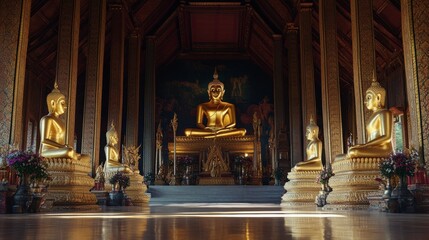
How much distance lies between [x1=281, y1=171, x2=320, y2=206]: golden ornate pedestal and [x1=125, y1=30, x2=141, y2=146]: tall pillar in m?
6.27

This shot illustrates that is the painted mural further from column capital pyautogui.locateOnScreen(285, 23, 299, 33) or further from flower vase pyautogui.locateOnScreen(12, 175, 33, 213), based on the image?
flower vase pyautogui.locateOnScreen(12, 175, 33, 213)

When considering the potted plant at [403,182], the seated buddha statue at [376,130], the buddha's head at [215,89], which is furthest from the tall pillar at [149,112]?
the potted plant at [403,182]

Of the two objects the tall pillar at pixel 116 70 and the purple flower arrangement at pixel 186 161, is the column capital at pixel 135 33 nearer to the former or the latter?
the tall pillar at pixel 116 70

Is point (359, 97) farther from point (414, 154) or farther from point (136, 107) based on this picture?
point (136, 107)

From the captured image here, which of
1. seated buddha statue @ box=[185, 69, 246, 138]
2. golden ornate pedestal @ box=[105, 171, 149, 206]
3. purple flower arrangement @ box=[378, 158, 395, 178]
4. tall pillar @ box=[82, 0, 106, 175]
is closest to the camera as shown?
purple flower arrangement @ box=[378, 158, 395, 178]

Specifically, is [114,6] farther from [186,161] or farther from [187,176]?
[187,176]

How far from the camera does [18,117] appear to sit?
21.5ft

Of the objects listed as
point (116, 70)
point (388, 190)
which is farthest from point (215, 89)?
point (388, 190)

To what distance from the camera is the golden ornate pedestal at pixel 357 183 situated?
258 inches

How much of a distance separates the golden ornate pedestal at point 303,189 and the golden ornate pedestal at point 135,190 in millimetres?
2689

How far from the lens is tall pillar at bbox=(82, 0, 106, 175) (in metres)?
10.2

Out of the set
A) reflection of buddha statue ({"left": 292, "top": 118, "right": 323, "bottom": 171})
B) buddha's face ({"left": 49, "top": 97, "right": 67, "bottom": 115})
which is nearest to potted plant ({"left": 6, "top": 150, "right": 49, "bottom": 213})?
buddha's face ({"left": 49, "top": 97, "right": 67, "bottom": 115})

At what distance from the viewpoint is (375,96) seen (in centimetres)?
704

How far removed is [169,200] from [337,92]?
4.62 metres
